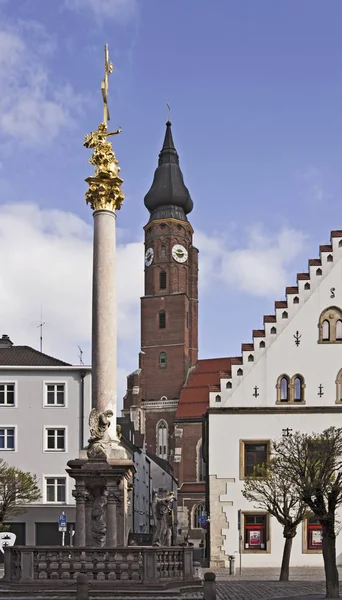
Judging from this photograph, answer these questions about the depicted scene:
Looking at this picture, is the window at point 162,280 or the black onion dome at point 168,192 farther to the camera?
the black onion dome at point 168,192

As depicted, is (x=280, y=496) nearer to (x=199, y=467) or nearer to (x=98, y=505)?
(x=98, y=505)

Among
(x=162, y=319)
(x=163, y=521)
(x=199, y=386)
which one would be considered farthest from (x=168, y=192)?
(x=163, y=521)

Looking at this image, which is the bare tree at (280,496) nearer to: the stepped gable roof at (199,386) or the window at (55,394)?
the window at (55,394)

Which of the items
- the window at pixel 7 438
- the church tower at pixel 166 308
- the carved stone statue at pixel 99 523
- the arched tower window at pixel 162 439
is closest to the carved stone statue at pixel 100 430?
the carved stone statue at pixel 99 523

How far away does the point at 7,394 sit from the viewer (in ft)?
191

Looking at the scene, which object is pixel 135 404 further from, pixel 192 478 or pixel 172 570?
pixel 172 570

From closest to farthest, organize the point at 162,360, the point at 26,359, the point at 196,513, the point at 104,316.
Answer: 1. the point at 104,316
2. the point at 26,359
3. the point at 196,513
4. the point at 162,360

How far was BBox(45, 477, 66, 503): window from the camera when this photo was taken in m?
55.7

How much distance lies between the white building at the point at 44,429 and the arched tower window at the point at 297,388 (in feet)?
45.2

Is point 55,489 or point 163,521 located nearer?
point 163,521

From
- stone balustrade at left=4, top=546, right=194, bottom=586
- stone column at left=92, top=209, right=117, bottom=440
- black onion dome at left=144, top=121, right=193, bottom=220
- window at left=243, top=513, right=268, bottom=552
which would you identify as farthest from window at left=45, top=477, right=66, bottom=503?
black onion dome at left=144, top=121, right=193, bottom=220

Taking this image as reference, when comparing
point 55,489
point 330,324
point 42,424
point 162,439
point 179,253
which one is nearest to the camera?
point 330,324

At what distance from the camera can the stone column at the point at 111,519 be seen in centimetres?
2750

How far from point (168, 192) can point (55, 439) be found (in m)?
80.6
